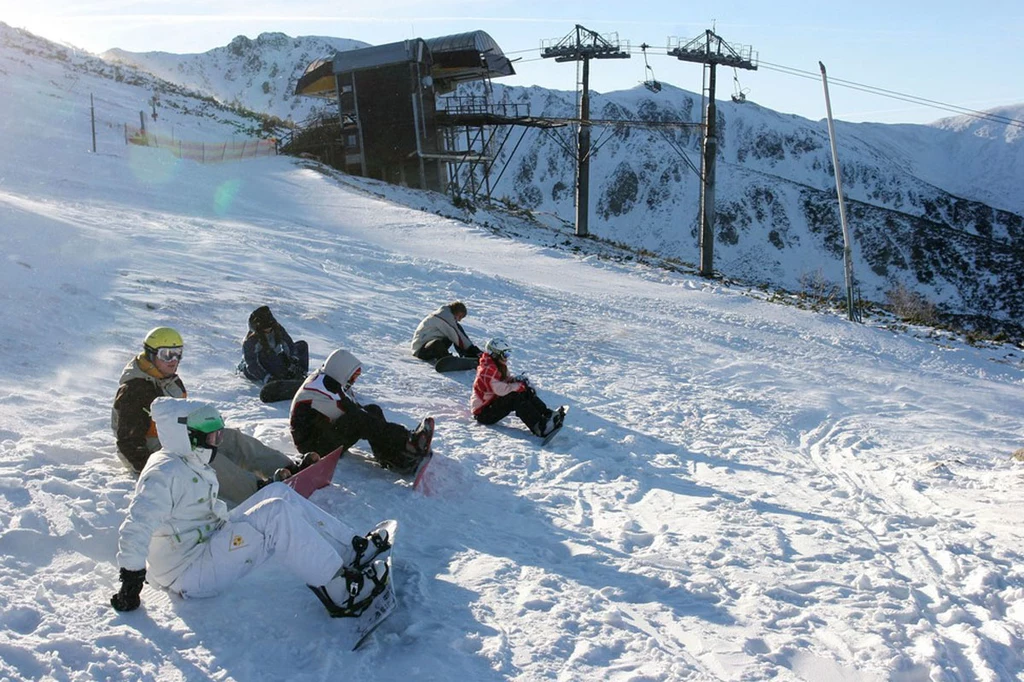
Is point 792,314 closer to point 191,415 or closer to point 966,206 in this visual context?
point 191,415

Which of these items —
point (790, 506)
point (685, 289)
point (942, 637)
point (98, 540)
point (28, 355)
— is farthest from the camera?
point (685, 289)

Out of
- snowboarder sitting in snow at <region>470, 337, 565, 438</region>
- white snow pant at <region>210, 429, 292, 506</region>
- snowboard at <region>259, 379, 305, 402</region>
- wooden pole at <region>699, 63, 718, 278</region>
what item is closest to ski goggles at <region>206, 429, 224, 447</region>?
white snow pant at <region>210, 429, 292, 506</region>

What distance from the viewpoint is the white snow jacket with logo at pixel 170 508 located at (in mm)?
4469

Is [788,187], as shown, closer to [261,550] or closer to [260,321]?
[260,321]

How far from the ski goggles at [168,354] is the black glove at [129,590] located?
A: 202 cm

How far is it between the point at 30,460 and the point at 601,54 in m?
30.8

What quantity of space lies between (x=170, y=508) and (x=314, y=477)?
5.75ft

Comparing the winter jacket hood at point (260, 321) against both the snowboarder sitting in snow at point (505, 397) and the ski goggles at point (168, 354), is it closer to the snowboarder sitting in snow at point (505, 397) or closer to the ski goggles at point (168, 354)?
the snowboarder sitting in snow at point (505, 397)

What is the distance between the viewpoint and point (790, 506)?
7.15 m

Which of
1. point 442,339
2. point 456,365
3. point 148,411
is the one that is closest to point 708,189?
point 442,339

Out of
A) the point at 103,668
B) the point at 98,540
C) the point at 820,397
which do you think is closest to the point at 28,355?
the point at 98,540

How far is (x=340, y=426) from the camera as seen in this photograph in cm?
710

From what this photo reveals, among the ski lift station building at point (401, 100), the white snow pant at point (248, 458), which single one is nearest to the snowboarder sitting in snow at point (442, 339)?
the white snow pant at point (248, 458)

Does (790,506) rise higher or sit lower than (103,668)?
lower
